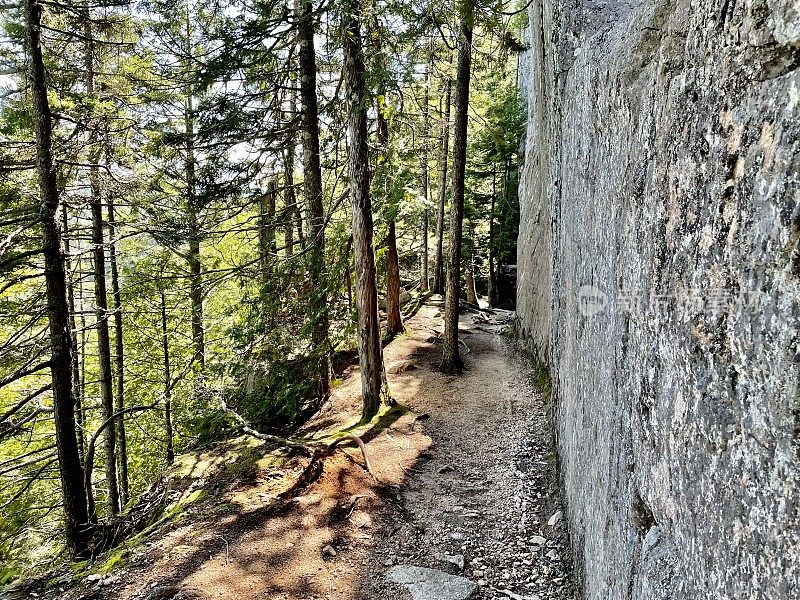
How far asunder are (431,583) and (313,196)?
7664 mm

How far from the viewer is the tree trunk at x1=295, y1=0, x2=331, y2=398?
9.47 m

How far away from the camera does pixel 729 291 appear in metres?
1.62

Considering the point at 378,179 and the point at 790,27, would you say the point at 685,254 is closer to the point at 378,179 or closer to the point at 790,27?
the point at 790,27

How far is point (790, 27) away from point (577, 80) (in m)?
4.10

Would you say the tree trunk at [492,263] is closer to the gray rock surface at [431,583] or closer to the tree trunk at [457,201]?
the tree trunk at [457,201]

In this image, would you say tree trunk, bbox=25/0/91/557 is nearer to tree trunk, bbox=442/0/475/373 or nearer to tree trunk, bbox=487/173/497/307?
tree trunk, bbox=442/0/475/373

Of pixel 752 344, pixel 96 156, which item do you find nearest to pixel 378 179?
pixel 96 156

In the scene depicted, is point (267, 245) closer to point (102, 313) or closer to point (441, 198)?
point (102, 313)

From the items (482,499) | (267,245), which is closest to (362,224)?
(267,245)

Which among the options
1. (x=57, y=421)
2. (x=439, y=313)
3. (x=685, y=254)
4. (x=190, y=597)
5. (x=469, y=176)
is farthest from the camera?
(x=469, y=176)

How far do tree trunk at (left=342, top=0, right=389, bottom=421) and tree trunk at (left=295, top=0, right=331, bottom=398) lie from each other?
3.18ft

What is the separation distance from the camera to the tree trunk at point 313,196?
9.47 m

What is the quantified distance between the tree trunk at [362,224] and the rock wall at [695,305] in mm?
4943

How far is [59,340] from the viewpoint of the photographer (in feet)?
25.7
